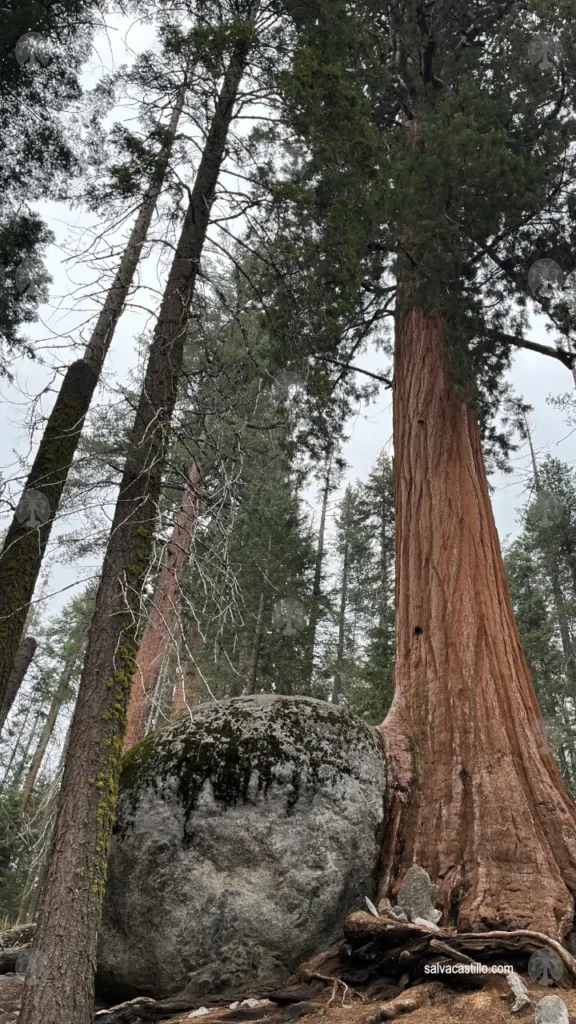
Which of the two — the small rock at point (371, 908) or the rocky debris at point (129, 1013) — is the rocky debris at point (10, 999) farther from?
the small rock at point (371, 908)

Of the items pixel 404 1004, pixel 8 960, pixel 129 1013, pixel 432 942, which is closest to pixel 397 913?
pixel 432 942

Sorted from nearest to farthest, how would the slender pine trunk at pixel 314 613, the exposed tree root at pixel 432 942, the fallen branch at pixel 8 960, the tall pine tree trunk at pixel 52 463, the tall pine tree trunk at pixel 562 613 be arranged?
the exposed tree root at pixel 432 942, the fallen branch at pixel 8 960, the tall pine tree trunk at pixel 52 463, the slender pine trunk at pixel 314 613, the tall pine tree trunk at pixel 562 613

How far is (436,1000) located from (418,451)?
4.54m

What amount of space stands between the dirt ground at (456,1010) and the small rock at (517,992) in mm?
23

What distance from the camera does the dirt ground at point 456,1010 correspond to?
276 cm

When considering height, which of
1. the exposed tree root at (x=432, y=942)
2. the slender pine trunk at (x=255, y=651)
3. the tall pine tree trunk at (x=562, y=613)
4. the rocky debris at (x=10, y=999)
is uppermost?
the tall pine tree trunk at (x=562, y=613)

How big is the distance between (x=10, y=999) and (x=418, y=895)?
2762 millimetres

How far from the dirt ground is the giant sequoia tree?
662 mm

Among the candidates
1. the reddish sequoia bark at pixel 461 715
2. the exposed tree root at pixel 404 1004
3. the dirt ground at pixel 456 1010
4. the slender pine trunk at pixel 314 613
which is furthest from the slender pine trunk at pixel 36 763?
the exposed tree root at pixel 404 1004

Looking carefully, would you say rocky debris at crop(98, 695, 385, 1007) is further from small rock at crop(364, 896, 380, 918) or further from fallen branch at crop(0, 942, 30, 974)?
fallen branch at crop(0, 942, 30, 974)

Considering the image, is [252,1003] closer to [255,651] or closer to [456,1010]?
[456,1010]

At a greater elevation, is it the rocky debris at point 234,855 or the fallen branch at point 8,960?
the rocky debris at point 234,855

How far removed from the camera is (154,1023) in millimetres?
3453

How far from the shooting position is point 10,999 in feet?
13.8
